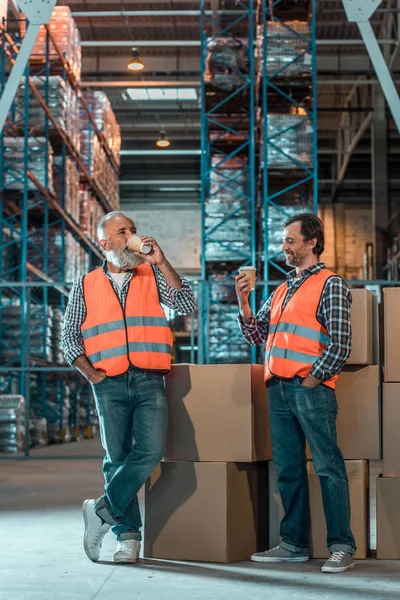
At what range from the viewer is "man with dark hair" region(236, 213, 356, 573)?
435cm

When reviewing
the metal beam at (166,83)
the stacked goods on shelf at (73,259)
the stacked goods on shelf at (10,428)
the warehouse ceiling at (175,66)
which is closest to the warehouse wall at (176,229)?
the warehouse ceiling at (175,66)

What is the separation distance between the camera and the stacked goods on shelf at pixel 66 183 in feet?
55.4

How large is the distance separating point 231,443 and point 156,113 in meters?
21.5

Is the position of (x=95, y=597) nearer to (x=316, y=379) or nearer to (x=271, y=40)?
(x=316, y=379)

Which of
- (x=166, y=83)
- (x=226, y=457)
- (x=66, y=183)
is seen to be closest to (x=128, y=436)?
(x=226, y=457)

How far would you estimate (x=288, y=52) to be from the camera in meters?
15.0

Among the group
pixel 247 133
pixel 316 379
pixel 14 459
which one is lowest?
pixel 14 459

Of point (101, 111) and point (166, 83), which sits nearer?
point (101, 111)

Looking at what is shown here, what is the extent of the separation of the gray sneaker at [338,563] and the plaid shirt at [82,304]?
1.32m

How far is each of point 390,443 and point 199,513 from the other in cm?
98

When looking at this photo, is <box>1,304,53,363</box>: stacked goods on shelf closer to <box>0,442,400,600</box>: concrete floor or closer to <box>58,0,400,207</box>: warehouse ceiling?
<box>58,0,400,207</box>: warehouse ceiling

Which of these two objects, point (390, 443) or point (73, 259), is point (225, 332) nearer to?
point (73, 259)

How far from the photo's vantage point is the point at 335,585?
13.0 feet

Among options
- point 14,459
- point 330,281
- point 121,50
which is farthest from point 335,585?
point 121,50
